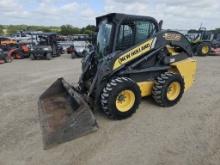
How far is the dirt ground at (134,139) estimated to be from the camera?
3.70m

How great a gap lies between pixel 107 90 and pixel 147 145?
1.27m

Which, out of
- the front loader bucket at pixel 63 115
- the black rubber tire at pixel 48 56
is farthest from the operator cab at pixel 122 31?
the black rubber tire at pixel 48 56

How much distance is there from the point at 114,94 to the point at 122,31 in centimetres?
140

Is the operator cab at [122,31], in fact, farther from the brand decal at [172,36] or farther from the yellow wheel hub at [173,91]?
the yellow wheel hub at [173,91]

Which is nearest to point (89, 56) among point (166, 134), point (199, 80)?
point (166, 134)

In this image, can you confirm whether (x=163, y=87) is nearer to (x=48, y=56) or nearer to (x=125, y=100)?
(x=125, y=100)

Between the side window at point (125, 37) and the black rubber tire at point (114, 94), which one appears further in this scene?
the side window at point (125, 37)

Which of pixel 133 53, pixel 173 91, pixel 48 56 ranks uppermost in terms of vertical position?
pixel 133 53

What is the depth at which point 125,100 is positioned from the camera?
512 cm

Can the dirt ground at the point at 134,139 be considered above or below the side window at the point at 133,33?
below

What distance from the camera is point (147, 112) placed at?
18.1 feet

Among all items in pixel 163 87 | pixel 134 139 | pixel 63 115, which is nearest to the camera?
pixel 134 139

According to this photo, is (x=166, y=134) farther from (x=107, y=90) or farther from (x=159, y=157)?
(x=107, y=90)

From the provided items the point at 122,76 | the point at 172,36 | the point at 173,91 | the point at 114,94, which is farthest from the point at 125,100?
the point at 172,36
